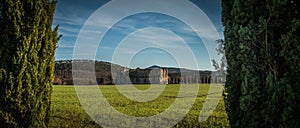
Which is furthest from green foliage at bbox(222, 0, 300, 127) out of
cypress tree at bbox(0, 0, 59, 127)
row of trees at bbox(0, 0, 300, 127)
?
cypress tree at bbox(0, 0, 59, 127)

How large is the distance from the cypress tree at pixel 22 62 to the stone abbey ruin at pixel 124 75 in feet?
55.4

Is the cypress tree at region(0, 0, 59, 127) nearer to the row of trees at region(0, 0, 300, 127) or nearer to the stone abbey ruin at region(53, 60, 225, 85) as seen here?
the row of trees at region(0, 0, 300, 127)

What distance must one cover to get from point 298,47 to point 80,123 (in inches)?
269

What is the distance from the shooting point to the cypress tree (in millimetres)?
5523

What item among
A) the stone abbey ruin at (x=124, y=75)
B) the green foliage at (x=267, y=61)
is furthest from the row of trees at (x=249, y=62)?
the stone abbey ruin at (x=124, y=75)

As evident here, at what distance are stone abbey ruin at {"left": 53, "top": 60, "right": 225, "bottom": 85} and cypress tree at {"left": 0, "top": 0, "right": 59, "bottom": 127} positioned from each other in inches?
665

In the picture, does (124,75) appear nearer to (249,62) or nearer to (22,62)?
(22,62)

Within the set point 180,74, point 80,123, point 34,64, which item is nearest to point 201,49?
point 80,123

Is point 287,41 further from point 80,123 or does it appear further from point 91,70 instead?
point 91,70

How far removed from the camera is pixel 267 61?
3.26 metres

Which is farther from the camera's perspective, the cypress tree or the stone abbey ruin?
the stone abbey ruin

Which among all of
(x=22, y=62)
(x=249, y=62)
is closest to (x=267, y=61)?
(x=249, y=62)

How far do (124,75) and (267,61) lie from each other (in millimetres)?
21294

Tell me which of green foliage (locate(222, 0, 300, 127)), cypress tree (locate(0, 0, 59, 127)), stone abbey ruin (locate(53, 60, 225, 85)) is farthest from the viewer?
stone abbey ruin (locate(53, 60, 225, 85))
